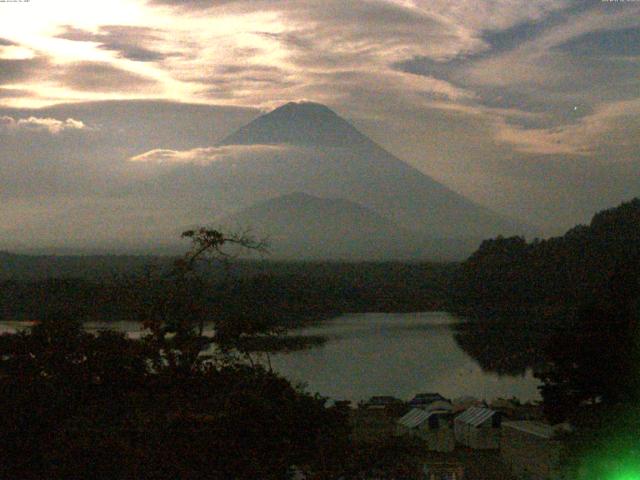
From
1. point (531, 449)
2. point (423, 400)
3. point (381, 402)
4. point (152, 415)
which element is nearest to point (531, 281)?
point (423, 400)

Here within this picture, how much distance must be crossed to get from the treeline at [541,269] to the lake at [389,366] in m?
9.95

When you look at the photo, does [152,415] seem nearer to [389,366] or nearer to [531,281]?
[389,366]

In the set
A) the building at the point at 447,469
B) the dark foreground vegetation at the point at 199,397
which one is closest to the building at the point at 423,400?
the building at the point at 447,469

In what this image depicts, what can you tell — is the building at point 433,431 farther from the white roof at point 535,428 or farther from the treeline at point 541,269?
the treeline at point 541,269

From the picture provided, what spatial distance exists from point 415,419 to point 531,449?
3.11m

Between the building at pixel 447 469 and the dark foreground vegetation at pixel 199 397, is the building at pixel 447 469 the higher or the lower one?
the lower one

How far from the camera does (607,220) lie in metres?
44.3

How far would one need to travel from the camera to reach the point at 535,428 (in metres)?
9.74

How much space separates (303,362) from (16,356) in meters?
15.3

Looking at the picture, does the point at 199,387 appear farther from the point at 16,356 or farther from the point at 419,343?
the point at 419,343

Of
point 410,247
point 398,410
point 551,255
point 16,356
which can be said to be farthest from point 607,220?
point 410,247

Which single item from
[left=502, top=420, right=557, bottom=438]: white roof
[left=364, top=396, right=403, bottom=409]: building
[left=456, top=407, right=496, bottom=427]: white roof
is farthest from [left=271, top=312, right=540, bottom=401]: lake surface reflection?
[left=502, top=420, right=557, bottom=438]: white roof

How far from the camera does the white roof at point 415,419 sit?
12188 mm

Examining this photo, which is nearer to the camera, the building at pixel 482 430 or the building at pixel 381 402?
the building at pixel 482 430
